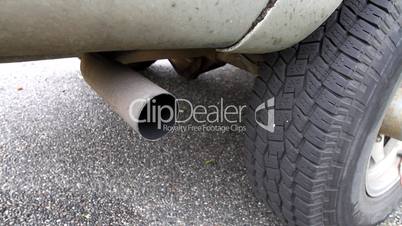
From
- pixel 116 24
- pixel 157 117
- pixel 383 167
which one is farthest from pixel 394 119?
pixel 116 24

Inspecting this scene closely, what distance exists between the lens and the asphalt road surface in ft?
5.50

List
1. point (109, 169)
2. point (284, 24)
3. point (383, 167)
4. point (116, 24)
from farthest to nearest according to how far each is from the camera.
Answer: point (109, 169), point (383, 167), point (284, 24), point (116, 24)

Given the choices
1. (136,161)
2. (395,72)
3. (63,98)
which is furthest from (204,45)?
(63,98)

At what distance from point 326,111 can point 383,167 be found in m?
0.64

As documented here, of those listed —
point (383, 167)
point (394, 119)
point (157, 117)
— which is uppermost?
point (394, 119)

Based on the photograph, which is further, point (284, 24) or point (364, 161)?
point (364, 161)

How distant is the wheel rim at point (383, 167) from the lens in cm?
157

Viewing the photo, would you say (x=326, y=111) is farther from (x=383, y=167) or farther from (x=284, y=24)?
(x=383, y=167)

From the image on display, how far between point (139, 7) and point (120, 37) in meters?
0.09

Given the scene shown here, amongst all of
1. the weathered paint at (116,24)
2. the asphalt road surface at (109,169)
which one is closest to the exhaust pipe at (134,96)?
the weathered paint at (116,24)

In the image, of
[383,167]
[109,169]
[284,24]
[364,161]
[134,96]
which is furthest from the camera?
[109,169]

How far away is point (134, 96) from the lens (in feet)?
3.86

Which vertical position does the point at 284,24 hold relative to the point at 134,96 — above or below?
above

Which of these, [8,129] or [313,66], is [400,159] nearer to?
[313,66]
